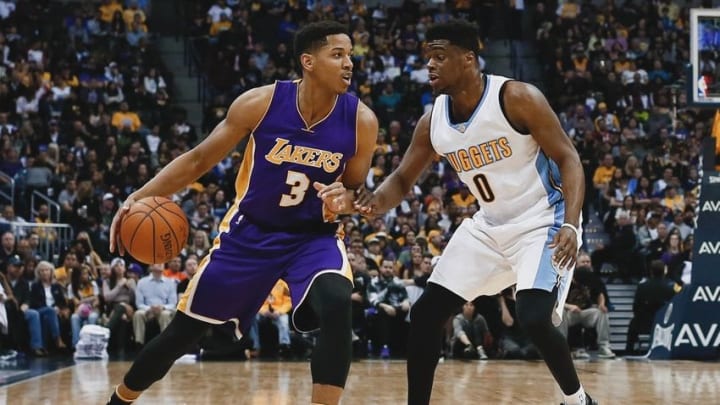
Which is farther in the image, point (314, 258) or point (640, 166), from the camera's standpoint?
point (640, 166)

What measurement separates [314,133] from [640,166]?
13.4 metres

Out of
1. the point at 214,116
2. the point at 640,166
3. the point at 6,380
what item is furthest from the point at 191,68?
the point at 6,380

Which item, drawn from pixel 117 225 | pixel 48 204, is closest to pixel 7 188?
pixel 48 204

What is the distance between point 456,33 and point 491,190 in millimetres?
795

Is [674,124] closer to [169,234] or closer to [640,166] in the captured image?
[640,166]

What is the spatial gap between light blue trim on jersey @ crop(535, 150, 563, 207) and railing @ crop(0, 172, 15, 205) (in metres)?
11.4

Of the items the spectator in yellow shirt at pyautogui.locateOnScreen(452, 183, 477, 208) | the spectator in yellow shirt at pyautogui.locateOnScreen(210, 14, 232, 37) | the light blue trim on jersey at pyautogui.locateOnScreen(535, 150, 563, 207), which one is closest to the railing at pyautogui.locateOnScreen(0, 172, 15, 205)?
the spectator in yellow shirt at pyautogui.locateOnScreen(210, 14, 232, 37)

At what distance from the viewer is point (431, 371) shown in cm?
533

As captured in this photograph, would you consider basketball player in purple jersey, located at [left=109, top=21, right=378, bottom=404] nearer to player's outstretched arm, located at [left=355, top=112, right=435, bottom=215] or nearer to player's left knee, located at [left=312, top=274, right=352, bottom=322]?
player's left knee, located at [left=312, top=274, right=352, bottom=322]

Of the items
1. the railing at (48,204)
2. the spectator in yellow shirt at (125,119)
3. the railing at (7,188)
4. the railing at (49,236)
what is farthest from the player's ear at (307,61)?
the spectator in yellow shirt at (125,119)

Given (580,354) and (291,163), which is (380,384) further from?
(580,354)

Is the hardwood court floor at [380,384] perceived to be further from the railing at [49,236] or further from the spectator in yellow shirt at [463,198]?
the spectator in yellow shirt at [463,198]

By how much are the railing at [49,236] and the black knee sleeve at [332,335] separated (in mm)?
10263

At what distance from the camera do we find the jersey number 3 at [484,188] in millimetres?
5379
